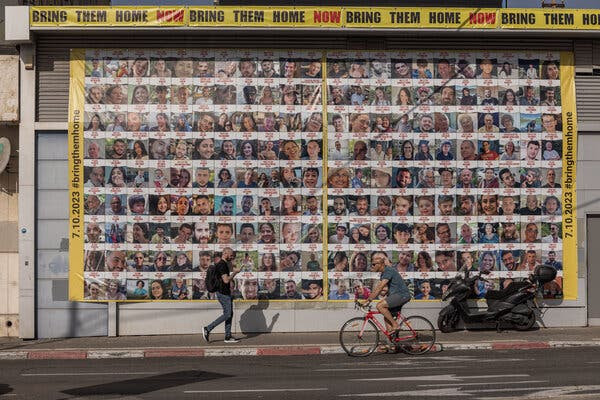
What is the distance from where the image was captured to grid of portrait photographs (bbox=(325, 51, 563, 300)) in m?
21.9

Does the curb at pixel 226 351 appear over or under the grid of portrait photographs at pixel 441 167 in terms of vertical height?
under

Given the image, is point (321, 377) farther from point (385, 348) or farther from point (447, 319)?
point (447, 319)

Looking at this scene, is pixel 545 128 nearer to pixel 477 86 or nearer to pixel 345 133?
pixel 477 86

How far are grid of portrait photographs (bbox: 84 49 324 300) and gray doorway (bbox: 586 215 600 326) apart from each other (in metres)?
5.95

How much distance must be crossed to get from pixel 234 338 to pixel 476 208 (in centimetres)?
601

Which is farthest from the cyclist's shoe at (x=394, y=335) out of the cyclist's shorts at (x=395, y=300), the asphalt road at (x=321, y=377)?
the cyclist's shorts at (x=395, y=300)

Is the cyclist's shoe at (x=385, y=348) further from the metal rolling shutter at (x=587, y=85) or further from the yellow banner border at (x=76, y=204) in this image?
the metal rolling shutter at (x=587, y=85)

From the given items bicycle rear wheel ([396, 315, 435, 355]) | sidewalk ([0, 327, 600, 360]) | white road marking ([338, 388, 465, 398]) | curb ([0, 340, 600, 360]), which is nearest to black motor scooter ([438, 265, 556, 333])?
sidewalk ([0, 327, 600, 360])

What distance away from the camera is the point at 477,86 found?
72.7 feet

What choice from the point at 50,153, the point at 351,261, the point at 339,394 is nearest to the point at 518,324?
the point at 351,261

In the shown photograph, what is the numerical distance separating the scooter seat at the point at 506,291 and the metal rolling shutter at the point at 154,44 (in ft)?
17.9

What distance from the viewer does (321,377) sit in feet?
48.6

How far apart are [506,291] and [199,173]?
7041mm

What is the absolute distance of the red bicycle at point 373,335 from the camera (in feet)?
58.2
